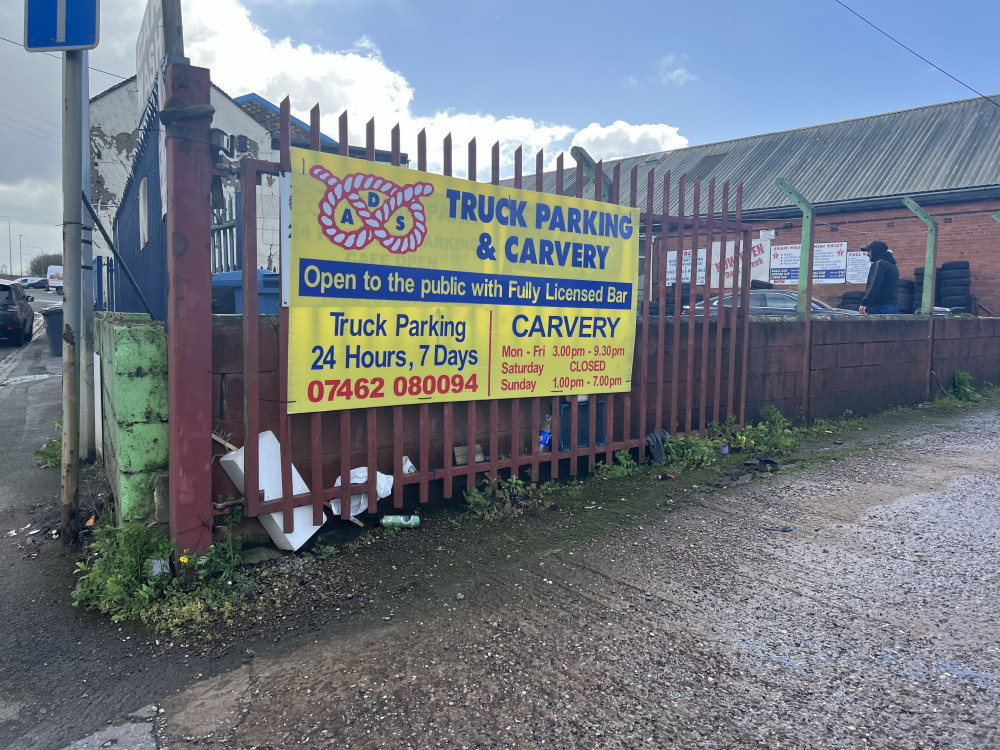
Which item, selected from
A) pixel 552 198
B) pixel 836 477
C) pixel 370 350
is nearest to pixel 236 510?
pixel 370 350

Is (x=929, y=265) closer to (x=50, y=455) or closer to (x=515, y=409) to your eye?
(x=515, y=409)

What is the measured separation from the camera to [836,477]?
5.58 meters

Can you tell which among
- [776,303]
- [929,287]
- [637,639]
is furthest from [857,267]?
[637,639]

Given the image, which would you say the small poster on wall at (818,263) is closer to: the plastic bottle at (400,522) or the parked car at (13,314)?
the plastic bottle at (400,522)

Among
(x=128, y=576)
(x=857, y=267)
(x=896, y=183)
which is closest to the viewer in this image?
(x=128, y=576)

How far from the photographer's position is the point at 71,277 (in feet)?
13.1

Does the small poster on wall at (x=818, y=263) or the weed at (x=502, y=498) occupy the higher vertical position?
the small poster on wall at (x=818, y=263)

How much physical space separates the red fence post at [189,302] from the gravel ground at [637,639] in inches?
27.3

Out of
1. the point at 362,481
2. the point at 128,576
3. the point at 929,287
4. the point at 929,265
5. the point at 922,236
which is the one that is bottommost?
the point at 128,576

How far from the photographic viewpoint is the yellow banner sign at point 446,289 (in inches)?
146

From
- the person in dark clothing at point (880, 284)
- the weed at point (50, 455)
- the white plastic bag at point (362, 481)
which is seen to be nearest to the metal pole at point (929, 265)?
the person in dark clothing at point (880, 284)

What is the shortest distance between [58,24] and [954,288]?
16.5m

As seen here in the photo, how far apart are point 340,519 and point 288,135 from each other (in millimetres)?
2164

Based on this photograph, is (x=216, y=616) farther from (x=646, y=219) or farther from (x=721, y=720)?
(x=646, y=219)
